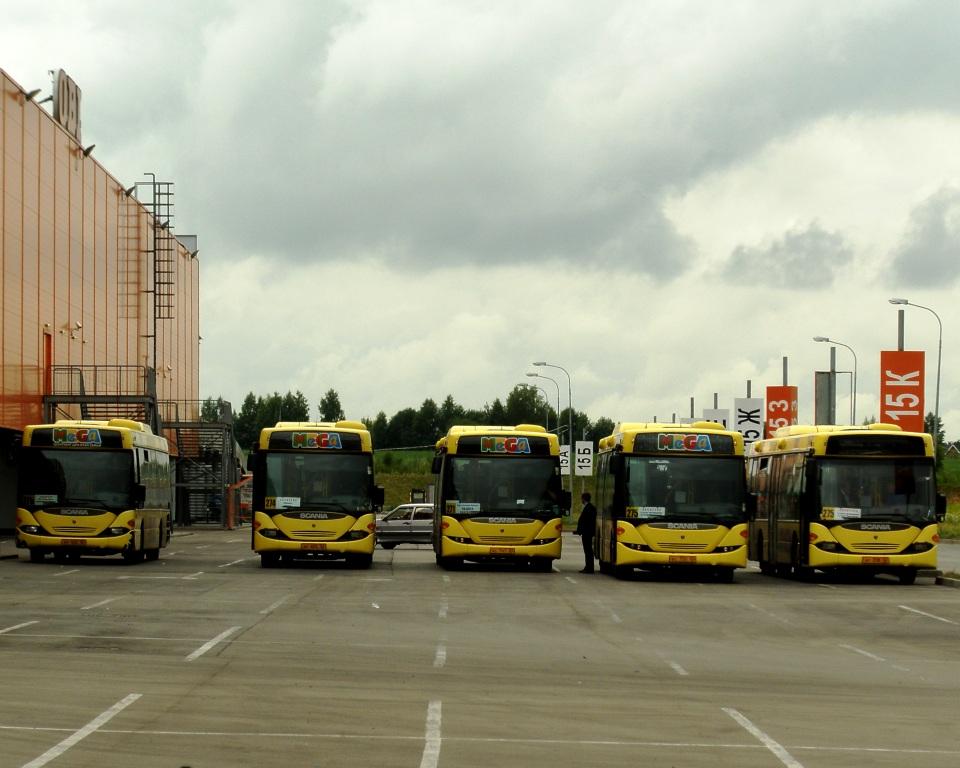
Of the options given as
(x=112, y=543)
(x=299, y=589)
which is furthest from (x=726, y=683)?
(x=112, y=543)

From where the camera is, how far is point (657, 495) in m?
32.1

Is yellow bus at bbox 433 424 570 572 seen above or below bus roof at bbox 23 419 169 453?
below

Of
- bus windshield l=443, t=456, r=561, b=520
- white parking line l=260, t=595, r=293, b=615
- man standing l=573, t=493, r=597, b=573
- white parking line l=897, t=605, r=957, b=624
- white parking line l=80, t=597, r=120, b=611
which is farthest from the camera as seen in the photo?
man standing l=573, t=493, r=597, b=573

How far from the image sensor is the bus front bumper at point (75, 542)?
36281 millimetres

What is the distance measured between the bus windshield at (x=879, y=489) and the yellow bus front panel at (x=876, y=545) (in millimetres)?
213

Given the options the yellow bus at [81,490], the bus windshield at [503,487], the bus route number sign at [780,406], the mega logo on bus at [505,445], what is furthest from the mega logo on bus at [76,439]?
the bus route number sign at [780,406]

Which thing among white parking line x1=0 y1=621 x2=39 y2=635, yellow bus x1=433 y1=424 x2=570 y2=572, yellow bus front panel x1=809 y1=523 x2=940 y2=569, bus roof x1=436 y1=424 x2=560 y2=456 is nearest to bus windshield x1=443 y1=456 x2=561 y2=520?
yellow bus x1=433 y1=424 x2=570 y2=572

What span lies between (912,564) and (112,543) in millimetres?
17142

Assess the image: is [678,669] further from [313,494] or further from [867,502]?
[313,494]

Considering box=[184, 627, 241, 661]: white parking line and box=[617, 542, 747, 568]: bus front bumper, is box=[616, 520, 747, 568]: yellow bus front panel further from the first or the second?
box=[184, 627, 241, 661]: white parking line

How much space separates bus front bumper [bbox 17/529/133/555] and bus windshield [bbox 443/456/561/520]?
7691mm

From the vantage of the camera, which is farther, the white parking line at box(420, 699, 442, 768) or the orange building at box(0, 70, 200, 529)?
the orange building at box(0, 70, 200, 529)

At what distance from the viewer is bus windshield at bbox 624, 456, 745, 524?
3191cm

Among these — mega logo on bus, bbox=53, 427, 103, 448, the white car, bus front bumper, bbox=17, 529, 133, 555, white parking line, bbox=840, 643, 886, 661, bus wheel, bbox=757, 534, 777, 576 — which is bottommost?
the white car
